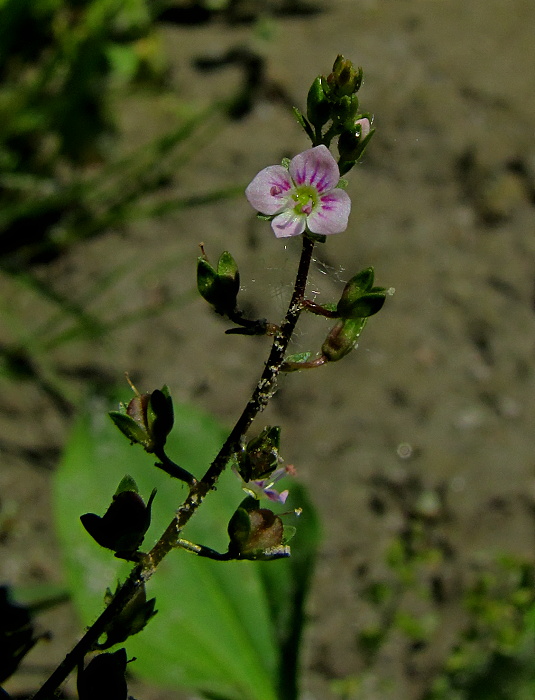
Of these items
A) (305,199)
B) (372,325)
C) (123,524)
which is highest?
(372,325)

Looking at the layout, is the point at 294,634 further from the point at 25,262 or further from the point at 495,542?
the point at 25,262

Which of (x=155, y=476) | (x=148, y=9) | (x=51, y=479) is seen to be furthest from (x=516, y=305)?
(x=148, y=9)

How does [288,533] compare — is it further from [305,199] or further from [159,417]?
[305,199]

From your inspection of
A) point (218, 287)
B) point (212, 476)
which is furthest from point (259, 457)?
point (218, 287)

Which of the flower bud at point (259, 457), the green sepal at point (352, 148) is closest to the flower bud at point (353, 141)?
the green sepal at point (352, 148)

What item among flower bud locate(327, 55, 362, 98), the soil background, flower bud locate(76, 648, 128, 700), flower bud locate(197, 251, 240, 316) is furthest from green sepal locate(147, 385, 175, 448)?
the soil background

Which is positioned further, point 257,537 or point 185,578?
point 185,578

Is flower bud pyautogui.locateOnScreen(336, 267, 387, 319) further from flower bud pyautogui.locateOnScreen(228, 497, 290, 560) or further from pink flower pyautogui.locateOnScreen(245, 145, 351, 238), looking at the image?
flower bud pyautogui.locateOnScreen(228, 497, 290, 560)
